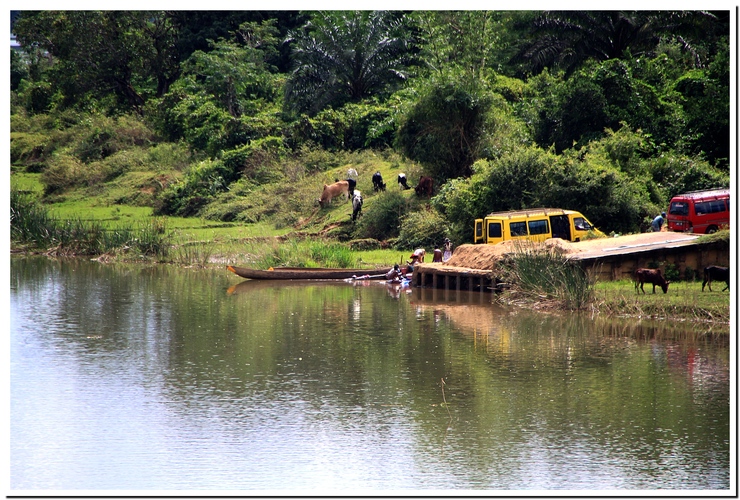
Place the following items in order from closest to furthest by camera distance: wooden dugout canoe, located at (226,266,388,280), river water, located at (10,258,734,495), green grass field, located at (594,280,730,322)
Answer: river water, located at (10,258,734,495) < green grass field, located at (594,280,730,322) < wooden dugout canoe, located at (226,266,388,280)

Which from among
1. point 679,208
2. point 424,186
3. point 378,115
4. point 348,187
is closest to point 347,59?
point 378,115

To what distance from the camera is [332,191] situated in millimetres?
38938

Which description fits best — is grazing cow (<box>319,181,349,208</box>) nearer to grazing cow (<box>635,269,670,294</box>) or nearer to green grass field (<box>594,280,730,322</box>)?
green grass field (<box>594,280,730,322</box>)

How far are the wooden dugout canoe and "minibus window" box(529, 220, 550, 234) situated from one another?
5.12 metres

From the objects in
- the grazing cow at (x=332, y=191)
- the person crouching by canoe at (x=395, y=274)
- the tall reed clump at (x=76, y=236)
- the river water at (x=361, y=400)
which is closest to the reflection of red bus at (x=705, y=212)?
the river water at (x=361, y=400)

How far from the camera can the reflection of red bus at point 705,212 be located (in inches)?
1066

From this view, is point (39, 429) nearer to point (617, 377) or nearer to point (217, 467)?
point (217, 467)

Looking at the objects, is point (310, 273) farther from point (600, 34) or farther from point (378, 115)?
point (600, 34)

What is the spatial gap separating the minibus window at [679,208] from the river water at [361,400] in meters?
6.90

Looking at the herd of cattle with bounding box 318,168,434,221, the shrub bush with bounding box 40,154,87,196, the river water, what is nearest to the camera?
the river water

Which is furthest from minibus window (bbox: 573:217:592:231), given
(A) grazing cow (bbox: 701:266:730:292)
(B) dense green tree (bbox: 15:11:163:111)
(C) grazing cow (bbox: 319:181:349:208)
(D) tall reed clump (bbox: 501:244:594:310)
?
(B) dense green tree (bbox: 15:11:163:111)

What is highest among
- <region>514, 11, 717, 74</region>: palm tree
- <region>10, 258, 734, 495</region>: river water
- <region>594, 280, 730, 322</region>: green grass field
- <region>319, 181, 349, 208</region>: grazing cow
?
<region>514, 11, 717, 74</region>: palm tree

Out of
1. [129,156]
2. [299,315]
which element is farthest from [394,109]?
[299,315]

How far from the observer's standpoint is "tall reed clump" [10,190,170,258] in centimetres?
3500
